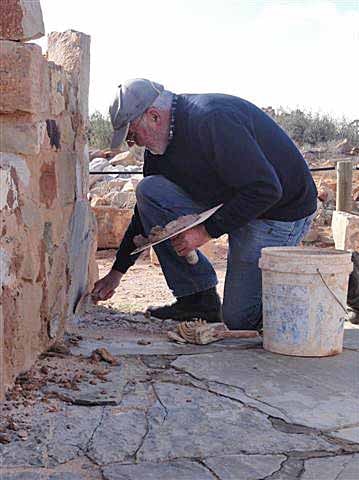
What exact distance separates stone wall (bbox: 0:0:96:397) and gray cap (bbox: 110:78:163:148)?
0.25m

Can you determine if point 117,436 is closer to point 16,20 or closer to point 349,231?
point 16,20

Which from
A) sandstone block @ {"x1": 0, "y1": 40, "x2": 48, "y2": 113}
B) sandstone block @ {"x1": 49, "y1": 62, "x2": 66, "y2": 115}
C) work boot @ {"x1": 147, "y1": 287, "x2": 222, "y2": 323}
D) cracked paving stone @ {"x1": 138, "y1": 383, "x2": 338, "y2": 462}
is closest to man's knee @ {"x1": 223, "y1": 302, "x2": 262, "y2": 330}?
work boot @ {"x1": 147, "y1": 287, "x2": 222, "y2": 323}

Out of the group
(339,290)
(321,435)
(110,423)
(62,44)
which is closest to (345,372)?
(339,290)

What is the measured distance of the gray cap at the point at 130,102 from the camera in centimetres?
331

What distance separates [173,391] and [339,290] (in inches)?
39.8

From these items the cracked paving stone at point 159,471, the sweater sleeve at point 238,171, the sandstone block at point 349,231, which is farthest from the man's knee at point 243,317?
the sandstone block at point 349,231

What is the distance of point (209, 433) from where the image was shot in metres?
2.16

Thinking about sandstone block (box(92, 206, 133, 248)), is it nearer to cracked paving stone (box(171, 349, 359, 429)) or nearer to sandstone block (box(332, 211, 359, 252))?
sandstone block (box(332, 211, 359, 252))

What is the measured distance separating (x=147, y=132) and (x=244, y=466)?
6.21ft

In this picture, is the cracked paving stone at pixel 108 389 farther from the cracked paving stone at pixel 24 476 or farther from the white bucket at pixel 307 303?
the white bucket at pixel 307 303

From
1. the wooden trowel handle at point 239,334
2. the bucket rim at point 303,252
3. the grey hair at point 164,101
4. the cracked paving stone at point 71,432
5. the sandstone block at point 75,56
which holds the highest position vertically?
the sandstone block at point 75,56

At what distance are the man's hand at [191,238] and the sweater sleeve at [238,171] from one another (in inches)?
1.4

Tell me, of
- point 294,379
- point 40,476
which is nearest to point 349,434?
point 294,379

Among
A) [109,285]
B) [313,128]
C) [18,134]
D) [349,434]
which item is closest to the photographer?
[349,434]
